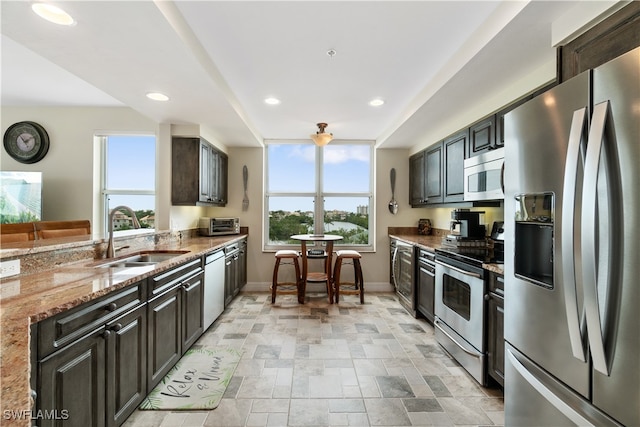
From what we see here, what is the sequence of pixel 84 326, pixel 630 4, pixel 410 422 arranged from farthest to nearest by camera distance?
1. pixel 410 422
2. pixel 84 326
3. pixel 630 4

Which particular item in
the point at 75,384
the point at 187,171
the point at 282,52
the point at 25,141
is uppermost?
the point at 282,52

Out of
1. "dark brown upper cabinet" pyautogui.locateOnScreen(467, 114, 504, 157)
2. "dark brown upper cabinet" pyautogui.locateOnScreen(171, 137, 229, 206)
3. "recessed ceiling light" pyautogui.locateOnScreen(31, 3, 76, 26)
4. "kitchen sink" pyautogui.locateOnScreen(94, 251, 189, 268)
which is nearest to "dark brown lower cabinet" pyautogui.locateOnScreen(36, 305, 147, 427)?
"kitchen sink" pyautogui.locateOnScreen(94, 251, 189, 268)

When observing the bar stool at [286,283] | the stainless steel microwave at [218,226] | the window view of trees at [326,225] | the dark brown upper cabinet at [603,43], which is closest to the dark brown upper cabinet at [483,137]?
the dark brown upper cabinet at [603,43]

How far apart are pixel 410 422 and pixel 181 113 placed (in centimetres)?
355

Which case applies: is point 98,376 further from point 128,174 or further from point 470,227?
point 128,174

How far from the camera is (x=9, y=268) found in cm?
167

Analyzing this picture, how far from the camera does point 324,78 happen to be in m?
2.82

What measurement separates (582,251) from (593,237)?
0.06m

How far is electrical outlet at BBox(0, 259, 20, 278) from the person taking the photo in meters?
1.63

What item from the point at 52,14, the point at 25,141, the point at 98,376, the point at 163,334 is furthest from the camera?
the point at 25,141

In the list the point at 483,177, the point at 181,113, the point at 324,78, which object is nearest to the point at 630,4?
the point at 483,177

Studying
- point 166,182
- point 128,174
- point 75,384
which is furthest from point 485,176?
point 128,174

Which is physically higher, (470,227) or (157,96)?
(157,96)

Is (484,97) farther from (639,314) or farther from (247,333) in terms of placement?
(247,333)
